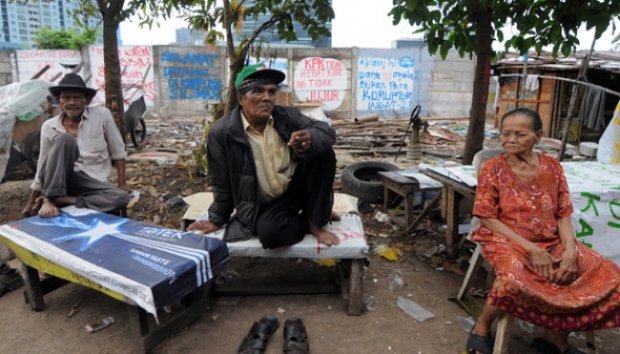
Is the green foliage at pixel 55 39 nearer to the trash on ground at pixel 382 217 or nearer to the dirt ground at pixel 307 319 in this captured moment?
A: the dirt ground at pixel 307 319

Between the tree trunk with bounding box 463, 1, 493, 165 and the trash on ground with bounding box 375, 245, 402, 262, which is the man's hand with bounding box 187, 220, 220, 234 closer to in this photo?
the trash on ground with bounding box 375, 245, 402, 262

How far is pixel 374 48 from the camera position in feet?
50.7

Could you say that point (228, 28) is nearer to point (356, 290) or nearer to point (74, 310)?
point (74, 310)

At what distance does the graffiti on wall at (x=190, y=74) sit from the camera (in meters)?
15.1

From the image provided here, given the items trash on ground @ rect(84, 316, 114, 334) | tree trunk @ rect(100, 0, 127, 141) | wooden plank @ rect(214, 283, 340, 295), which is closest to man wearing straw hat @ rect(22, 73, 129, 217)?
trash on ground @ rect(84, 316, 114, 334)

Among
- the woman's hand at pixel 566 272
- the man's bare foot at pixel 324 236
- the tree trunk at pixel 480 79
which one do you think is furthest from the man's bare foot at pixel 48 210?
the tree trunk at pixel 480 79

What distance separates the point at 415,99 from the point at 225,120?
46.5 ft

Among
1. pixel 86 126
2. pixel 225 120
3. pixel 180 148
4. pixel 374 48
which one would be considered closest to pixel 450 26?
pixel 225 120

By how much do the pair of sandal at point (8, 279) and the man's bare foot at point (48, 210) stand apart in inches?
24.2

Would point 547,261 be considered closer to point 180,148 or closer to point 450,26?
point 450,26

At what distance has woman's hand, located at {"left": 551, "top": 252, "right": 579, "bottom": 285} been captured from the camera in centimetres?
227

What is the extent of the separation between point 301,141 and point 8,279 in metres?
2.63

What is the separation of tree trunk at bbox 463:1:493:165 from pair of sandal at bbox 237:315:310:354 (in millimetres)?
Answer: 3052

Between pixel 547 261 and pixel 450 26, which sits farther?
pixel 450 26
